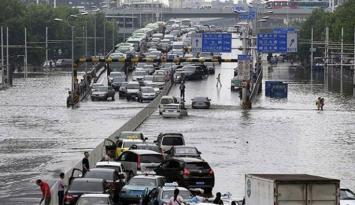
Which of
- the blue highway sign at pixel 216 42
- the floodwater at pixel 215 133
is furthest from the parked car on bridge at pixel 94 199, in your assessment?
the blue highway sign at pixel 216 42

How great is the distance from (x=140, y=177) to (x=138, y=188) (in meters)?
1.00

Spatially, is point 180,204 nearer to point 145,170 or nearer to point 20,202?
point 20,202

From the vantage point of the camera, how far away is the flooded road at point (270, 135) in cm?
4781

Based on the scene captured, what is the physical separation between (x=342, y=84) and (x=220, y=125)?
51.2 metres

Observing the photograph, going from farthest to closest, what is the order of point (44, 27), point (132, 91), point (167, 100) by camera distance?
point (44, 27)
point (132, 91)
point (167, 100)

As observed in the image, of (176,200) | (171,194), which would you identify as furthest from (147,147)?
(176,200)

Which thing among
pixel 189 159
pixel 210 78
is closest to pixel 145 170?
pixel 189 159

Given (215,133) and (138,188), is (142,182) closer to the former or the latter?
(138,188)

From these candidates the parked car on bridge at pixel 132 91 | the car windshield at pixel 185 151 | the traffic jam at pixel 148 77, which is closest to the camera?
the car windshield at pixel 185 151

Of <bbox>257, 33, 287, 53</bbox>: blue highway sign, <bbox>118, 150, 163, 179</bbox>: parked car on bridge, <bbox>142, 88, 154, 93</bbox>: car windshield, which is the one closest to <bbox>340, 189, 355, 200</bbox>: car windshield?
<bbox>118, 150, 163, 179</bbox>: parked car on bridge

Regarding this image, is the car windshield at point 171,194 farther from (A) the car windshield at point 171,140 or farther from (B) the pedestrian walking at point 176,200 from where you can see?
(A) the car windshield at point 171,140

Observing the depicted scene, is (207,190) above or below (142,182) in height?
below

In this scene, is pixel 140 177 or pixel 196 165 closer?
pixel 140 177

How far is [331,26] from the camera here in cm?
16050
